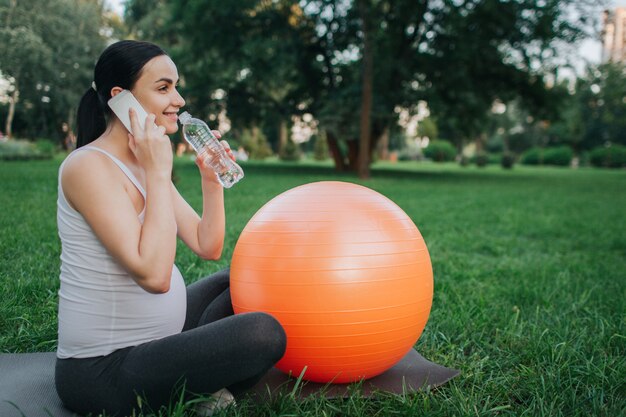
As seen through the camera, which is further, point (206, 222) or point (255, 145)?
point (255, 145)

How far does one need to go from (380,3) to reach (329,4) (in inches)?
112

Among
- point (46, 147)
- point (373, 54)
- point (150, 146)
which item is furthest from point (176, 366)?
point (373, 54)

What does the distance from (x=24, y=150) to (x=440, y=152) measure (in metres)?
41.6

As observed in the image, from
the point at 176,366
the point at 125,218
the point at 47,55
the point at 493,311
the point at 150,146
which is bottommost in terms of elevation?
the point at 493,311

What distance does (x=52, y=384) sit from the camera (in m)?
2.37

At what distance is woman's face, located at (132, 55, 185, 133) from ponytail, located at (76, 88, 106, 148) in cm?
23

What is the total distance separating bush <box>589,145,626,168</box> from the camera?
4150 cm

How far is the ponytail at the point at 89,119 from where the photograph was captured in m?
2.15

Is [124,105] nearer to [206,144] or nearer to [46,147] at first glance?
[206,144]

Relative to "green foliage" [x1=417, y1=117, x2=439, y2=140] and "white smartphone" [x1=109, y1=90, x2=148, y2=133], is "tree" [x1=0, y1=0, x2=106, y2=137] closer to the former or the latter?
"white smartphone" [x1=109, y1=90, x2=148, y2=133]

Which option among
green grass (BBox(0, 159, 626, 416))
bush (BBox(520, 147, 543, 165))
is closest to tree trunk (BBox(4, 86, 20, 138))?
green grass (BBox(0, 159, 626, 416))

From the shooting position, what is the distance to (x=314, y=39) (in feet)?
67.6

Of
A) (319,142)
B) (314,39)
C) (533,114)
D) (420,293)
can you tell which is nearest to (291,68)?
(314,39)

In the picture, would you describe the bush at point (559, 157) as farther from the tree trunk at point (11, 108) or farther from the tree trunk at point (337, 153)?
the tree trunk at point (11, 108)
